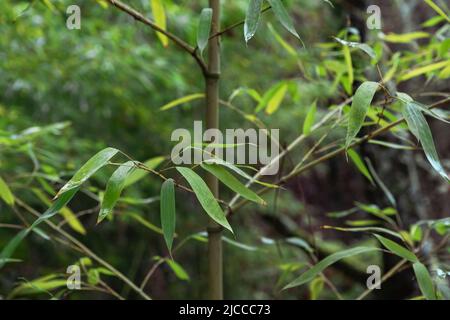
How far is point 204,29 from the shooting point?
51 centimetres

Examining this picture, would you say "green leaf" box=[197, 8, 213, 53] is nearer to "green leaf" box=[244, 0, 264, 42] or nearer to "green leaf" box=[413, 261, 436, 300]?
"green leaf" box=[244, 0, 264, 42]

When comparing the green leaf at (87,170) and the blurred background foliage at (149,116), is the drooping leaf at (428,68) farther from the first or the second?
the green leaf at (87,170)

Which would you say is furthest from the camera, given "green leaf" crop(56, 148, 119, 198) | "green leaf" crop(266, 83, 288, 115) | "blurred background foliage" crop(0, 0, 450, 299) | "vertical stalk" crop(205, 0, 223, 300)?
"blurred background foliage" crop(0, 0, 450, 299)

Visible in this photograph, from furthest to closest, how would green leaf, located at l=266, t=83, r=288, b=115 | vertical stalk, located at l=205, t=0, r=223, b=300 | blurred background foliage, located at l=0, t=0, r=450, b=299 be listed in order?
blurred background foliage, located at l=0, t=0, r=450, b=299, green leaf, located at l=266, t=83, r=288, b=115, vertical stalk, located at l=205, t=0, r=223, b=300

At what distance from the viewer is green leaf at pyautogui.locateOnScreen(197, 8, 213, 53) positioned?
0.49 m

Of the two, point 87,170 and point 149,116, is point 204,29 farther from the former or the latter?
point 149,116

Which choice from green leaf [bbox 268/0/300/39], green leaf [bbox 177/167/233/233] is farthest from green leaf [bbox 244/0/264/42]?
green leaf [bbox 177/167/233/233]

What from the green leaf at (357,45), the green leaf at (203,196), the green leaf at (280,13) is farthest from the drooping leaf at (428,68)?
the green leaf at (203,196)

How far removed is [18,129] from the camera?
3.77 feet

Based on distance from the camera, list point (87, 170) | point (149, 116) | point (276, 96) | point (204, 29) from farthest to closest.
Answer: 1. point (149, 116)
2. point (276, 96)
3. point (204, 29)
4. point (87, 170)

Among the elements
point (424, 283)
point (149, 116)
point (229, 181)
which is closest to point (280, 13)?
point (229, 181)

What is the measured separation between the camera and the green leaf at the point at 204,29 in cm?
49
